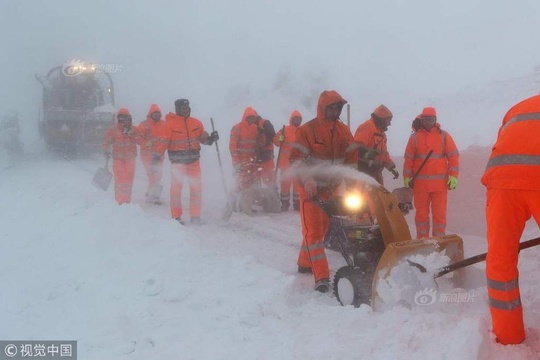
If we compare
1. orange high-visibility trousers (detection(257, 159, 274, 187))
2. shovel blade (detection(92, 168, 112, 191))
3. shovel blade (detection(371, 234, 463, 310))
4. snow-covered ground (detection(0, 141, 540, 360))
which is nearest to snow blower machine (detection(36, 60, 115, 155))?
shovel blade (detection(92, 168, 112, 191))

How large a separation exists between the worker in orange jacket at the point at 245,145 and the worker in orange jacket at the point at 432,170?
13.0ft

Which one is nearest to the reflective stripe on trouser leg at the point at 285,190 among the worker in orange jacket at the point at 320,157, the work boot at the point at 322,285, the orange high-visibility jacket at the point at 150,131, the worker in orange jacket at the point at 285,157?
the worker in orange jacket at the point at 285,157

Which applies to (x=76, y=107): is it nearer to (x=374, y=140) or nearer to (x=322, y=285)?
(x=374, y=140)

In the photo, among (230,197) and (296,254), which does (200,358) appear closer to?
(296,254)

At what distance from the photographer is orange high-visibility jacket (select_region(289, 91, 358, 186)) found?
16.1ft

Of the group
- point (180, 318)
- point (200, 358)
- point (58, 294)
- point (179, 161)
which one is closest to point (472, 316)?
point (200, 358)

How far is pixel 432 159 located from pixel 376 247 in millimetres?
2701

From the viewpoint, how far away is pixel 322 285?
180 inches

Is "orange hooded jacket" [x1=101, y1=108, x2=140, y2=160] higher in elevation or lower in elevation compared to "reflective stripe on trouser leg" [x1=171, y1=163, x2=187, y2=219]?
higher

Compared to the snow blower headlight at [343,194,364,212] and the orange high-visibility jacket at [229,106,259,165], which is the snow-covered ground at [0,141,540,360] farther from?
the orange high-visibility jacket at [229,106,259,165]

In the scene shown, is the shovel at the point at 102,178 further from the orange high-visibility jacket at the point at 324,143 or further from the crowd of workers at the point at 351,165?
the orange high-visibility jacket at the point at 324,143

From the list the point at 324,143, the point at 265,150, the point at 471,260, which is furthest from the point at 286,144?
the point at 471,260

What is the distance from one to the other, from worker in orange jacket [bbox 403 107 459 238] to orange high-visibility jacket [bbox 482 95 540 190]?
3.49 metres

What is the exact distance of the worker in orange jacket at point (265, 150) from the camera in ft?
31.8
